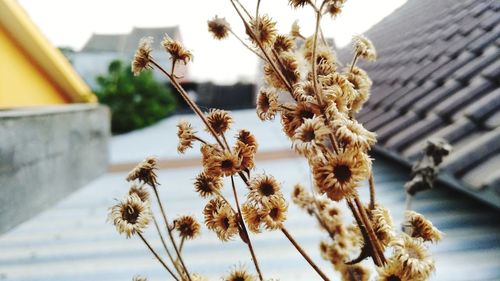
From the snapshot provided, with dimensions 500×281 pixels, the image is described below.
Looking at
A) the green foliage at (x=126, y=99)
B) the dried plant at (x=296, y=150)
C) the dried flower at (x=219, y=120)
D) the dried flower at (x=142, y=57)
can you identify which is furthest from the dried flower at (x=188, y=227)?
the green foliage at (x=126, y=99)

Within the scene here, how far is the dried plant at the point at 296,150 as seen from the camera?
58 centimetres

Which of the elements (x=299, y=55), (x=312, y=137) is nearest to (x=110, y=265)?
A: (x=299, y=55)

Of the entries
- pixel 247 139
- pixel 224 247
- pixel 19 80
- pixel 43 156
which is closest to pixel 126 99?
pixel 19 80

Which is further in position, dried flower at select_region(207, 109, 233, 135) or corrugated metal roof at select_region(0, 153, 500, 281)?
corrugated metal roof at select_region(0, 153, 500, 281)

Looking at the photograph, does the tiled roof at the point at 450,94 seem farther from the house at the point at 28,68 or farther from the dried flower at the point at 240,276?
the house at the point at 28,68

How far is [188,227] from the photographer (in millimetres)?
867

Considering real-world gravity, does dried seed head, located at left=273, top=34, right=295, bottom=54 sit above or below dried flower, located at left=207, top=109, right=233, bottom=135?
above

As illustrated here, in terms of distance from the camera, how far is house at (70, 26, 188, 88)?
81.1 ft

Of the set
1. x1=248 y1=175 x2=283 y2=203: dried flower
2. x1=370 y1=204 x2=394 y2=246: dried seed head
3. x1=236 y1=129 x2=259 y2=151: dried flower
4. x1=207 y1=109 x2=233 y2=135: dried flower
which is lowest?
x1=370 y1=204 x2=394 y2=246: dried seed head

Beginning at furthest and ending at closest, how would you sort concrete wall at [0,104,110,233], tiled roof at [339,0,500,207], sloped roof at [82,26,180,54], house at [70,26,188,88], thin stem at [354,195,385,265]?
sloped roof at [82,26,180,54] < house at [70,26,188,88] < concrete wall at [0,104,110,233] < tiled roof at [339,0,500,207] < thin stem at [354,195,385,265]

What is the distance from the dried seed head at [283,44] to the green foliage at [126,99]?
46.6 ft

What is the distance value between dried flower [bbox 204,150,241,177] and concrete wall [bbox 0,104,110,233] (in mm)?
2586

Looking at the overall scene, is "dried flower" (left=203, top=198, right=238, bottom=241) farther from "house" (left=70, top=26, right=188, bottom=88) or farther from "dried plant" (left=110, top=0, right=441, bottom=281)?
"house" (left=70, top=26, right=188, bottom=88)

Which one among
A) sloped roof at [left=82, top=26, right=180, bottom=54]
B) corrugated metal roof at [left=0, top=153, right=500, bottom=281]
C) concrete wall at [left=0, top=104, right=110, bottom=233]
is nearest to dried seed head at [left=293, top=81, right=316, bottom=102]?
corrugated metal roof at [left=0, top=153, right=500, bottom=281]
